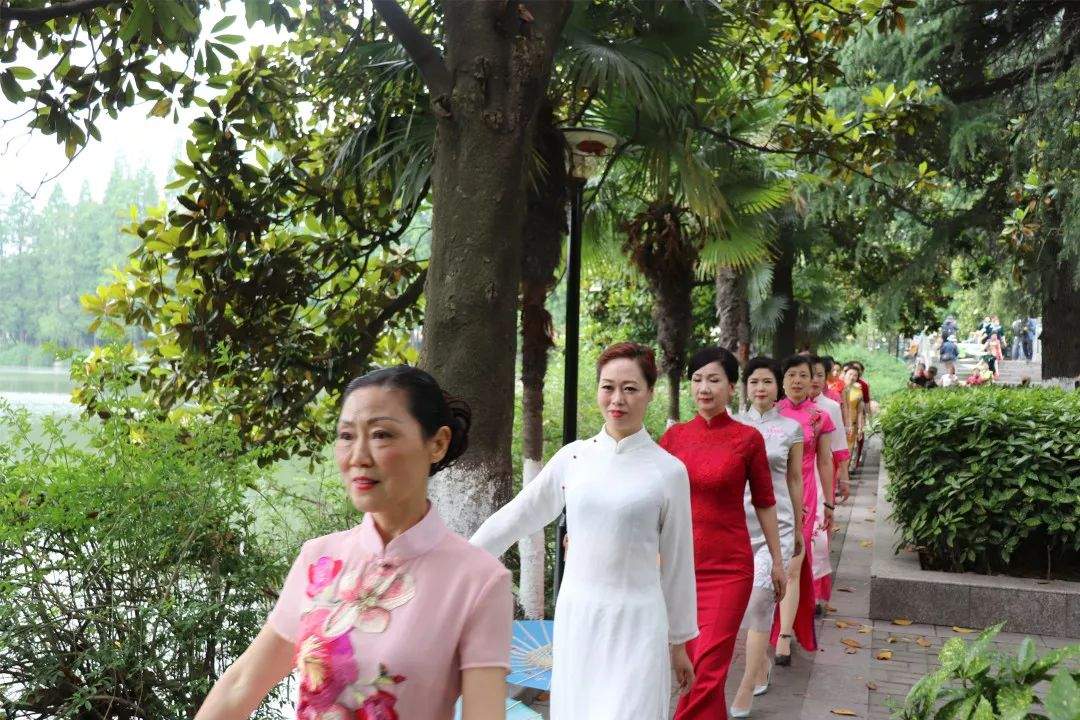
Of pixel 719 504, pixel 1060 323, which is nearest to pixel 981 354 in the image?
pixel 1060 323

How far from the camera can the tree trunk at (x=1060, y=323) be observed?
16.7 meters

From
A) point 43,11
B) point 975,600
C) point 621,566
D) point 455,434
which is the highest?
point 43,11

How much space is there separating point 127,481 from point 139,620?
61cm

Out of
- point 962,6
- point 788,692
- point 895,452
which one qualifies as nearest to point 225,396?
point 788,692

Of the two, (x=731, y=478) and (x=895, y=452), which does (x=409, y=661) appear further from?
A: (x=895, y=452)

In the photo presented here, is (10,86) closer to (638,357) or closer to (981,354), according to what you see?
(638,357)

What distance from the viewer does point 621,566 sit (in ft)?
14.8

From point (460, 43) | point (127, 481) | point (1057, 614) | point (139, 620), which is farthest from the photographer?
point (1057, 614)

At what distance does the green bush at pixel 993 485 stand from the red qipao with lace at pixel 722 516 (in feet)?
11.5

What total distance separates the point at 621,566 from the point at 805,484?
437cm

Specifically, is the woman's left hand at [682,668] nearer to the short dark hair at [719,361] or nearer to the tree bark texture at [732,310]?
the short dark hair at [719,361]

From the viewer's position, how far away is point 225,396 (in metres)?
8.48

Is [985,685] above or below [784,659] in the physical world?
above

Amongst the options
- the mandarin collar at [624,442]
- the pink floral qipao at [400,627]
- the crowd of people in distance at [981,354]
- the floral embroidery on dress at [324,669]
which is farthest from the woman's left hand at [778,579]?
the crowd of people in distance at [981,354]
